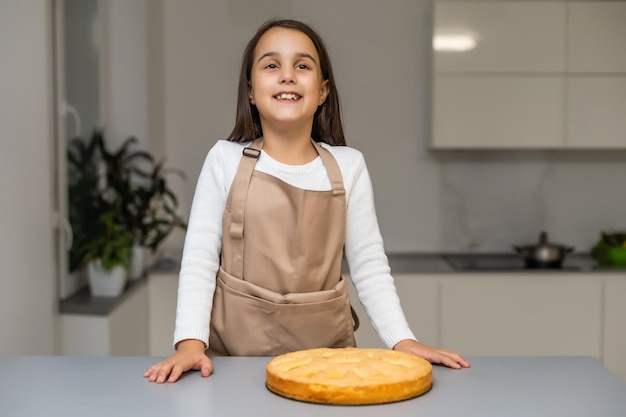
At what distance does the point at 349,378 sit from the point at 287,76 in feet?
2.12

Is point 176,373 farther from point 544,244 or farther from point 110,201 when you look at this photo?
point 544,244

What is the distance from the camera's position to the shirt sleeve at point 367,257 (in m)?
1.64

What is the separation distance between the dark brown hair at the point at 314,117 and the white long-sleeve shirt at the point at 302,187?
36 millimetres

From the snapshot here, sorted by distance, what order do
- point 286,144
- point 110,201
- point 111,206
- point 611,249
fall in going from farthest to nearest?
point 611,249 → point 110,201 → point 111,206 → point 286,144

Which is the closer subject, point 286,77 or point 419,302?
point 286,77

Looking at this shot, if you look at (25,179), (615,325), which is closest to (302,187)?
(25,179)

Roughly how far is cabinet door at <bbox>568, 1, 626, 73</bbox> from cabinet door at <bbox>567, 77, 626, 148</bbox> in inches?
2.6

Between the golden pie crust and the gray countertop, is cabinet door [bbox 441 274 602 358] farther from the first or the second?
the golden pie crust

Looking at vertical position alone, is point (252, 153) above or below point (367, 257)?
above

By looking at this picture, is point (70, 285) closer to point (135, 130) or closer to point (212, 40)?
point (135, 130)

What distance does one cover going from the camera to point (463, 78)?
373 centimetres

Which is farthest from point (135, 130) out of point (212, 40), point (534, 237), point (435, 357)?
point (435, 357)

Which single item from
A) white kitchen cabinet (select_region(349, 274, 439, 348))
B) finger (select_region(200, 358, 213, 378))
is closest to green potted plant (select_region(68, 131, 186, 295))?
white kitchen cabinet (select_region(349, 274, 439, 348))

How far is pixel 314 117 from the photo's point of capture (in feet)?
5.84
